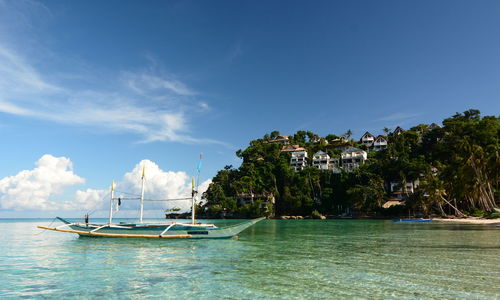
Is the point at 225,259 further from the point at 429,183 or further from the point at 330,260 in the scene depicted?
the point at 429,183

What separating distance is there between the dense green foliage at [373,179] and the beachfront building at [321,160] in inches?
272

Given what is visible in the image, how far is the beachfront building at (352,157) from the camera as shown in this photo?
110 m

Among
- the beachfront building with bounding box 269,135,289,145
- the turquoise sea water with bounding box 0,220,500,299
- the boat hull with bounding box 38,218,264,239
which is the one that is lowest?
the turquoise sea water with bounding box 0,220,500,299

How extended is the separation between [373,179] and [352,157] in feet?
75.9

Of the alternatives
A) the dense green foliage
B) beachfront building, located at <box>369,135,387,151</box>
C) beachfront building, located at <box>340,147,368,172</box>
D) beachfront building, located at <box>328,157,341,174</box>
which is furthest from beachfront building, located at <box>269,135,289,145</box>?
beachfront building, located at <box>369,135,387,151</box>

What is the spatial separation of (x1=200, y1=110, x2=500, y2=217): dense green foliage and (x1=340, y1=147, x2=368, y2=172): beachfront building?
5935mm

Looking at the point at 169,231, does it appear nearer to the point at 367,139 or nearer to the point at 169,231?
the point at 169,231

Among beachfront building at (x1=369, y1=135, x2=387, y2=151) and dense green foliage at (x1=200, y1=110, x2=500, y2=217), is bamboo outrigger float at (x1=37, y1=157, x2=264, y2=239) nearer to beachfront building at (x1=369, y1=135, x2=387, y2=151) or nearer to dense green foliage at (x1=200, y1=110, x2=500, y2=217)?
dense green foliage at (x1=200, y1=110, x2=500, y2=217)

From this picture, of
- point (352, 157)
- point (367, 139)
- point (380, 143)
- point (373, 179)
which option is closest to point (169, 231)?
point (373, 179)

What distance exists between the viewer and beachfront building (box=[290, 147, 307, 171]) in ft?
392

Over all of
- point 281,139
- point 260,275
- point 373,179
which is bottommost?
point 260,275

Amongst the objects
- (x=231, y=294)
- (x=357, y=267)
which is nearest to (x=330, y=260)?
(x=357, y=267)

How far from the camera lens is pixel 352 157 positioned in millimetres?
112625

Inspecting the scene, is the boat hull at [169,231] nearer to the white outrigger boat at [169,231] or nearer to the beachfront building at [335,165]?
the white outrigger boat at [169,231]
